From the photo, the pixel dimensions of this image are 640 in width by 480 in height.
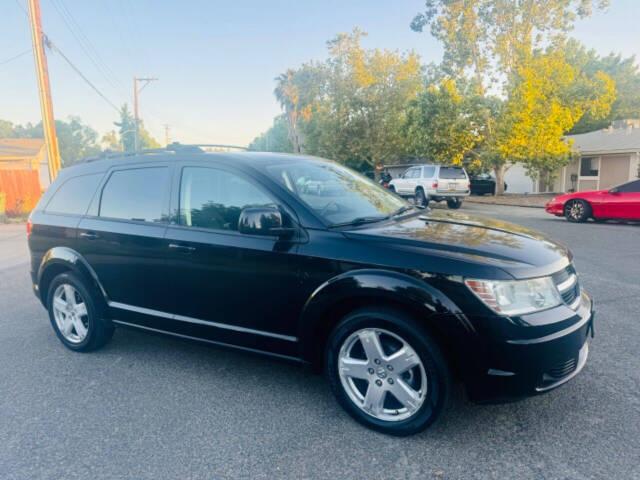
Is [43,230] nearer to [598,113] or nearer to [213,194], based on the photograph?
[213,194]

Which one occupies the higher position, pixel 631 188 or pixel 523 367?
pixel 631 188

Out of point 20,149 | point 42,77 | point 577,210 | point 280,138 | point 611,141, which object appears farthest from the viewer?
point 280,138

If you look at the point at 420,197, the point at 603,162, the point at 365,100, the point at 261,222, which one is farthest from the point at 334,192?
the point at 365,100

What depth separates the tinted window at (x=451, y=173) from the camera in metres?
19.6

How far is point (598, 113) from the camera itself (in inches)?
988

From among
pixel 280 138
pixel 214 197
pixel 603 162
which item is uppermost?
pixel 280 138

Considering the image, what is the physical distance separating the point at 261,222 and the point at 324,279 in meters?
0.54

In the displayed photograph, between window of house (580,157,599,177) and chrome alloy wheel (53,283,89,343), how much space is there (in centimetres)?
3036

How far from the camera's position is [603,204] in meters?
12.7

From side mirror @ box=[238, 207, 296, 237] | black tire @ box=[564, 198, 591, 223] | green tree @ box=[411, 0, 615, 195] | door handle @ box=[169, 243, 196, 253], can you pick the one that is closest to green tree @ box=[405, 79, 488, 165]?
green tree @ box=[411, 0, 615, 195]

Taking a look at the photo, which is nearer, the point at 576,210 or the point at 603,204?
the point at 603,204

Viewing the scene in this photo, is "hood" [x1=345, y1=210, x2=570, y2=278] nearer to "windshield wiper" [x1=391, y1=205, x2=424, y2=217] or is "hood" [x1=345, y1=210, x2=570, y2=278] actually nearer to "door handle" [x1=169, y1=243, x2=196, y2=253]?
"windshield wiper" [x1=391, y1=205, x2=424, y2=217]

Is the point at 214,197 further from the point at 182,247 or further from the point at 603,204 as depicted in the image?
the point at 603,204

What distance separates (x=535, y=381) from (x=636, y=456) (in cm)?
67
